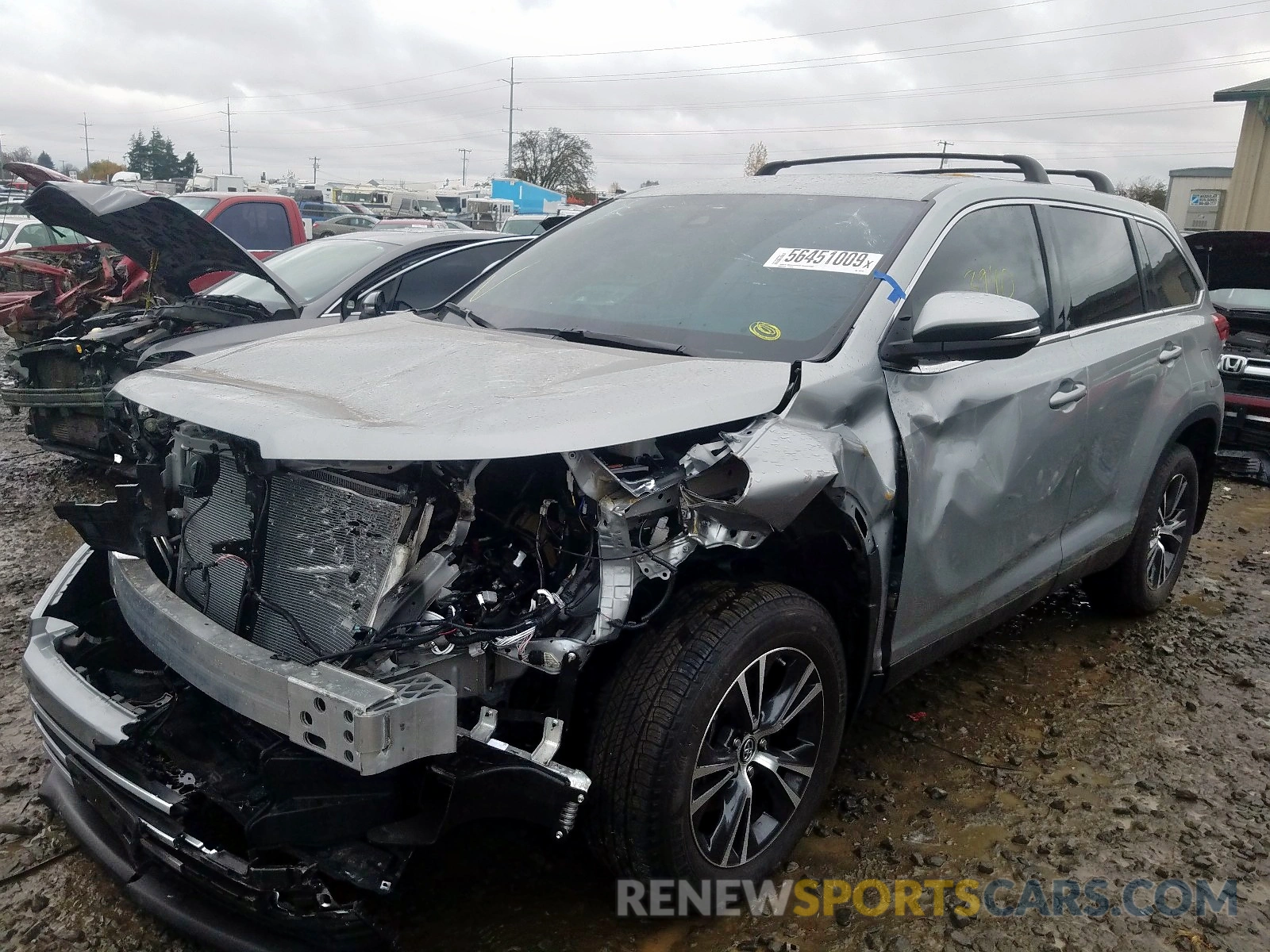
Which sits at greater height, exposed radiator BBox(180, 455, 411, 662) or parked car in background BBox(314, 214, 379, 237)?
parked car in background BBox(314, 214, 379, 237)

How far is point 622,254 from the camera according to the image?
3.32 metres

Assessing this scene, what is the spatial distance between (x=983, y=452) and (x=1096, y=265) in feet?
4.03

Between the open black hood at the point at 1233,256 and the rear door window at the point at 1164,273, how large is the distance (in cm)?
191

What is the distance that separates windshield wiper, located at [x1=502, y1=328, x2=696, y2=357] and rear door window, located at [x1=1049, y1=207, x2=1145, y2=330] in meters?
1.59

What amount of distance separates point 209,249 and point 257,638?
3196 mm

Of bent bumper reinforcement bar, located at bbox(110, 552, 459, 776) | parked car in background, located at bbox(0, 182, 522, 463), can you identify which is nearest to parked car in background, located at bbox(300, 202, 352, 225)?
parked car in background, located at bbox(0, 182, 522, 463)

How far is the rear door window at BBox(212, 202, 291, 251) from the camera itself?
32.2 ft

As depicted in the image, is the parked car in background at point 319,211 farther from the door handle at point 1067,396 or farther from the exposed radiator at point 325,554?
the exposed radiator at point 325,554

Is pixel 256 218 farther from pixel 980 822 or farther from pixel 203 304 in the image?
pixel 980 822

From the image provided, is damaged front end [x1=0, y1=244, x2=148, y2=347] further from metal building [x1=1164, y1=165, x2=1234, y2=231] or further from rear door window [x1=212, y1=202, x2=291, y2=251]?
metal building [x1=1164, y1=165, x2=1234, y2=231]

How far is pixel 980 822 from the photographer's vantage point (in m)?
2.96

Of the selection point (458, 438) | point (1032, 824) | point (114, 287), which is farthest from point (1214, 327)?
point (114, 287)

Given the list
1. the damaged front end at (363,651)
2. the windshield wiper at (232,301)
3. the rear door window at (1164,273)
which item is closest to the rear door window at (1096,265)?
the rear door window at (1164,273)

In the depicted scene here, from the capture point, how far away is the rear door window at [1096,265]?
3504mm
